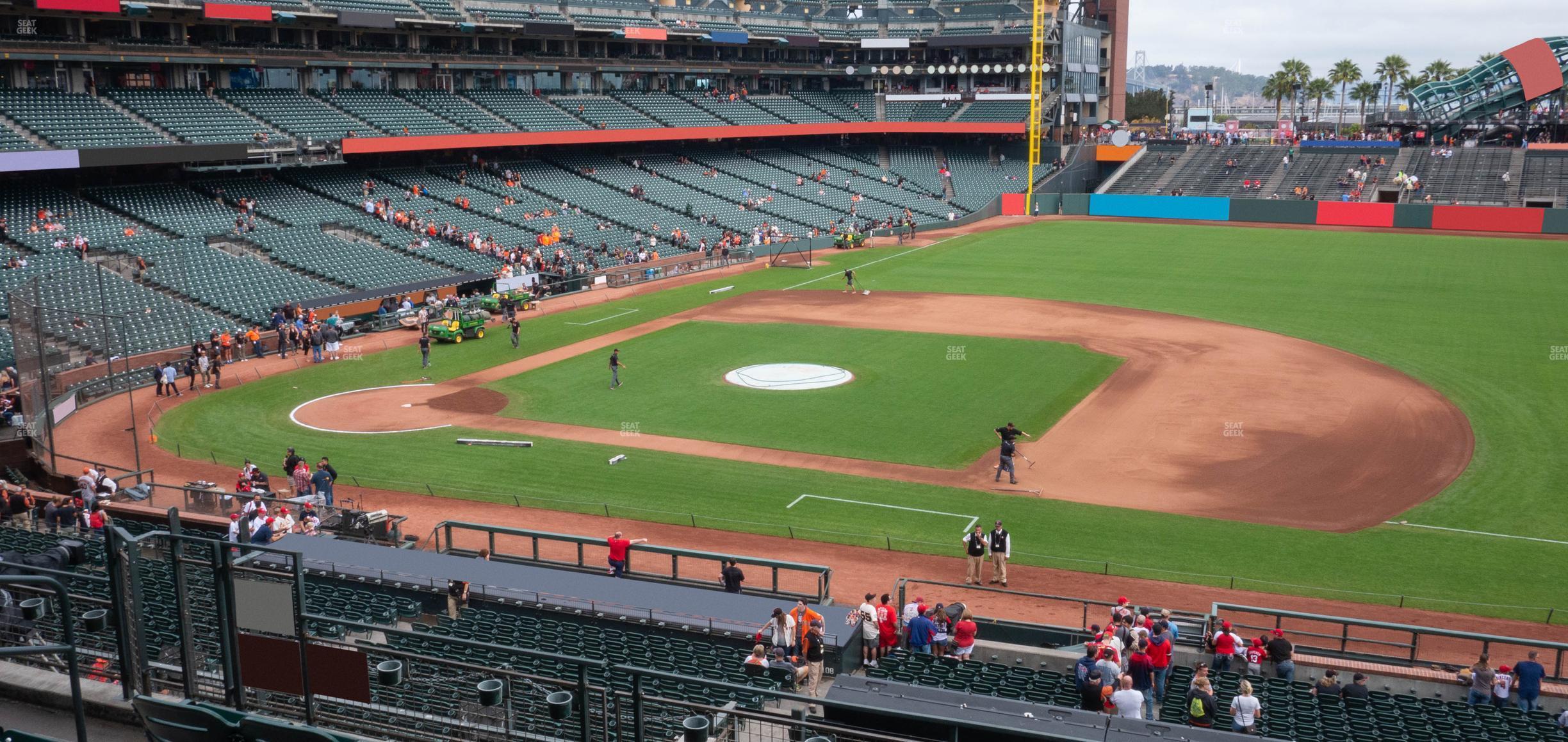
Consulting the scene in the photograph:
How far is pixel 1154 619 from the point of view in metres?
18.7

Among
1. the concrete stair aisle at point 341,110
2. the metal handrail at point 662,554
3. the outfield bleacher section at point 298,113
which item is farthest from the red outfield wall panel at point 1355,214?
the metal handrail at point 662,554

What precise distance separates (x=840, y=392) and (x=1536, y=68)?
82.8 metres

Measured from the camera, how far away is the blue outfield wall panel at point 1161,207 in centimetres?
→ 8994

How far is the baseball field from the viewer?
83.9 feet

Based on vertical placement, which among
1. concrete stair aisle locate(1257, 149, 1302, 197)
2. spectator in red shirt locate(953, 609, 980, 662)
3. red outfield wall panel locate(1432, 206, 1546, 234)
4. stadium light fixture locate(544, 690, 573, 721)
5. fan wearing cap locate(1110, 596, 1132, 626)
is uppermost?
concrete stair aisle locate(1257, 149, 1302, 197)

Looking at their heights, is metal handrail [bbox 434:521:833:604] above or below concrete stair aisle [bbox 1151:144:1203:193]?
below

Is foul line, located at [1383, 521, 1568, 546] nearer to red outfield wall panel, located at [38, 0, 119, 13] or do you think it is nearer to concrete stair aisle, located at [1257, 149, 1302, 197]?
red outfield wall panel, located at [38, 0, 119, 13]

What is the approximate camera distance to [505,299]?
52.1 m

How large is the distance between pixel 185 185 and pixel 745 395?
37148 mm

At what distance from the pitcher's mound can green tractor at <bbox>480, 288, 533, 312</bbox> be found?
12456mm

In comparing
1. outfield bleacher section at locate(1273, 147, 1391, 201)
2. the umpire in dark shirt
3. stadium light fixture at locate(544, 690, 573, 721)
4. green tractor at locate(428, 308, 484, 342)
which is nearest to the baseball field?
green tractor at locate(428, 308, 484, 342)

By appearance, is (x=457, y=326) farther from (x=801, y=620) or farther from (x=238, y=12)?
(x=801, y=620)

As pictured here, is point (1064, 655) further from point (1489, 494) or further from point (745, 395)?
point (745, 395)

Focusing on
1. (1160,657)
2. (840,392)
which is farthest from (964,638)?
(840,392)
